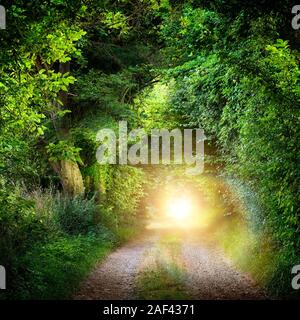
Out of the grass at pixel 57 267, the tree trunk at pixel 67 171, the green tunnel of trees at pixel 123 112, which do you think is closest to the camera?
the green tunnel of trees at pixel 123 112

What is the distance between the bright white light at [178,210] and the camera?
146ft

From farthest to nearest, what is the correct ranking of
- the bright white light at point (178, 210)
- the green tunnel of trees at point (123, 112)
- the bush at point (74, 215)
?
the bright white light at point (178, 210), the bush at point (74, 215), the green tunnel of trees at point (123, 112)

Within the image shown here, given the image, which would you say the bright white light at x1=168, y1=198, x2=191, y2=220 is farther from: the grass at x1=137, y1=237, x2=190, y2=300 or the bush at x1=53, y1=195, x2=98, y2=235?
the grass at x1=137, y1=237, x2=190, y2=300

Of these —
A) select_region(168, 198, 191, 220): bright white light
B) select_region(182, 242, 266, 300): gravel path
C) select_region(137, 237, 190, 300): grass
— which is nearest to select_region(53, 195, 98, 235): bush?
select_region(137, 237, 190, 300): grass

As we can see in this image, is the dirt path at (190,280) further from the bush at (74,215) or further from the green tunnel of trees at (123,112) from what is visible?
the bush at (74,215)

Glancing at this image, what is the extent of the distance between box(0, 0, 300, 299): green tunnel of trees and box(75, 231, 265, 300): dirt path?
42cm

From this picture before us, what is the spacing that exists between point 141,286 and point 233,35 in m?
6.81

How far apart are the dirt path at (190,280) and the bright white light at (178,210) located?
28425mm

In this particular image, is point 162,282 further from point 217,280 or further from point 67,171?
point 67,171

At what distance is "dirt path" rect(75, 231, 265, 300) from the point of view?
921 cm

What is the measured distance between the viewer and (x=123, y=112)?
1828cm

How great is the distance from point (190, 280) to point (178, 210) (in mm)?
35172

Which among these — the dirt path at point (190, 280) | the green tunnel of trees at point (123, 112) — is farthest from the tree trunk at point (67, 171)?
the dirt path at point (190, 280)

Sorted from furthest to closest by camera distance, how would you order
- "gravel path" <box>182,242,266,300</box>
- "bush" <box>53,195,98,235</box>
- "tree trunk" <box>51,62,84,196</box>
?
"tree trunk" <box>51,62,84,196</box> → "bush" <box>53,195,98,235</box> → "gravel path" <box>182,242,266,300</box>
